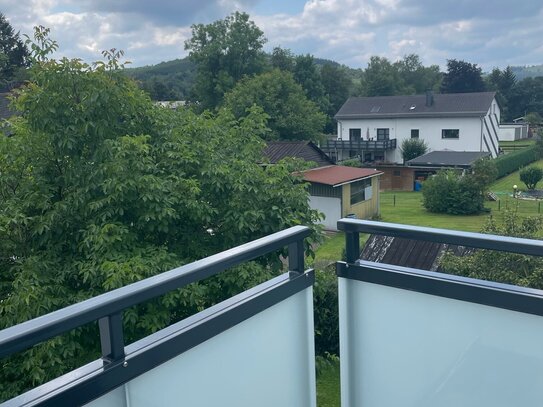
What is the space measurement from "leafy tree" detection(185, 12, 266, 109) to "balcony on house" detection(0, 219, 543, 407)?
31732 mm

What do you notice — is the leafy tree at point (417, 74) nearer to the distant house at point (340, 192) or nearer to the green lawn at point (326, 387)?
the distant house at point (340, 192)

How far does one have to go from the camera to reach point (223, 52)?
33406 millimetres

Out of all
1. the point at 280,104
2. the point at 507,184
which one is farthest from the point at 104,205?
the point at 507,184

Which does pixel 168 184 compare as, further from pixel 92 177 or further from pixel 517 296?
pixel 517 296

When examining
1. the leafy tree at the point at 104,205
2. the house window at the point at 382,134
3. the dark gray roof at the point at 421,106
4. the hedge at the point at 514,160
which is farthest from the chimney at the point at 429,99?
the leafy tree at the point at 104,205

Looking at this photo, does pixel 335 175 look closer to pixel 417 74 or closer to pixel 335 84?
pixel 335 84

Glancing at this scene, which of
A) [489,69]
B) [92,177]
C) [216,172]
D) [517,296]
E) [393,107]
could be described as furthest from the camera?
[489,69]

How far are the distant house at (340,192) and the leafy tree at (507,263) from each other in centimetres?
1005

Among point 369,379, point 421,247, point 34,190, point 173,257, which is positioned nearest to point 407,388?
point 369,379

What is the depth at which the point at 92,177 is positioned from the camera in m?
4.76

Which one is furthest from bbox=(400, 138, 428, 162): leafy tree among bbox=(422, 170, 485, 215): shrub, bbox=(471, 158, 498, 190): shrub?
bbox=(471, 158, 498, 190): shrub

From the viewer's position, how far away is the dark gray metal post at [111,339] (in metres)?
1.25

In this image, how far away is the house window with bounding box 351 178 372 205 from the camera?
20.4 meters

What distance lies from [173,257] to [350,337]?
2.95 meters
